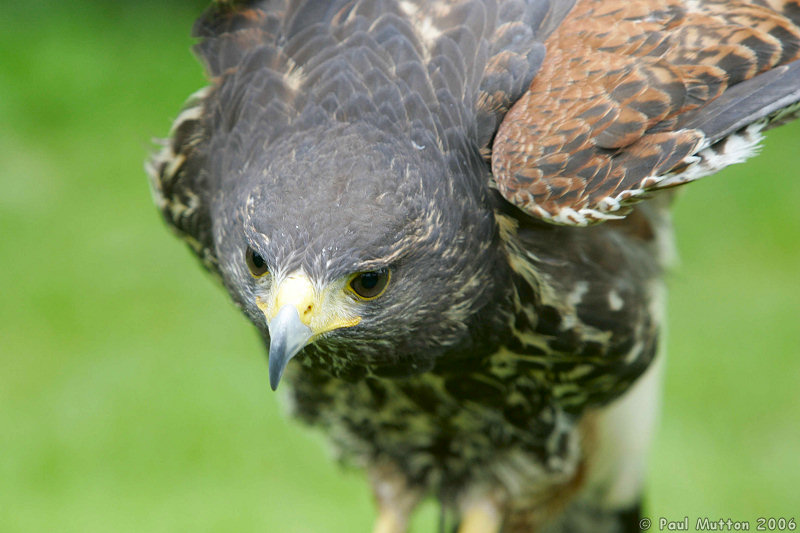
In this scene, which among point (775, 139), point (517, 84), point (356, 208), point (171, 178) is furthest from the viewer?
point (775, 139)

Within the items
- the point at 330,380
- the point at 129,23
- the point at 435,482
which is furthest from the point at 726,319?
the point at 129,23

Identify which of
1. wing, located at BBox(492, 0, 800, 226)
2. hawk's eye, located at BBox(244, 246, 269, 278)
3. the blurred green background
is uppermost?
hawk's eye, located at BBox(244, 246, 269, 278)

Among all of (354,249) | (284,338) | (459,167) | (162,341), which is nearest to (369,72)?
(459,167)

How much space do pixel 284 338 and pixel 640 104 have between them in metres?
1.24

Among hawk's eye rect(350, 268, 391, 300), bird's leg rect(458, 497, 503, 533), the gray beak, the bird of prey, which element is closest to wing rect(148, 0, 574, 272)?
the bird of prey

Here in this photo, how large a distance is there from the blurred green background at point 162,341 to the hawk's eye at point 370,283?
69.7 inches

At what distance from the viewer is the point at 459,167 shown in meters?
3.39

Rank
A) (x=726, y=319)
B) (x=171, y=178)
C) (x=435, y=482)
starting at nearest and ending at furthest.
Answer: (x=171, y=178), (x=435, y=482), (x=726, y=319)

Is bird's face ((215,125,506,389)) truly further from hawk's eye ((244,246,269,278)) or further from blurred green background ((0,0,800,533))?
blurred green background ((0,0,800,533))

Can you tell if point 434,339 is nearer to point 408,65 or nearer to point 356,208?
point 356,208

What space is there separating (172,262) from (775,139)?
4.51 m

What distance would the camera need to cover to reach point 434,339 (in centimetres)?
352

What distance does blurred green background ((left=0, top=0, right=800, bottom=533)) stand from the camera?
6.18 metres

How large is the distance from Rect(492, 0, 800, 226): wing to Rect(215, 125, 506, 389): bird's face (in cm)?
25
